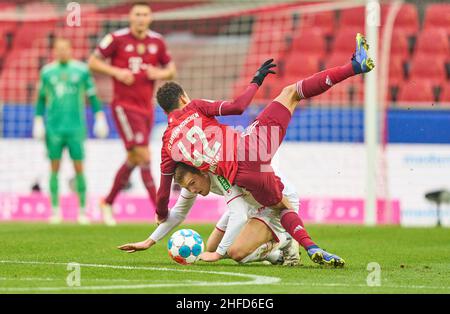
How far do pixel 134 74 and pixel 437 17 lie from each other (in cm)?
646

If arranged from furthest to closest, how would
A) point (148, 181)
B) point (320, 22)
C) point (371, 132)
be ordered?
point (320, 22), point (371, 132), point (148, 181)

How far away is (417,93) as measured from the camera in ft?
56.3

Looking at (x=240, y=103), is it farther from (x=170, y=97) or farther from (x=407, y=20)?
(x=407, y=20)

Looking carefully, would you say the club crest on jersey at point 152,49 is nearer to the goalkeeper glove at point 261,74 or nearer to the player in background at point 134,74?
the player in background at point 134,74

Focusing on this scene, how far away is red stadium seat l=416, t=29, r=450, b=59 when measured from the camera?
58.3 feet

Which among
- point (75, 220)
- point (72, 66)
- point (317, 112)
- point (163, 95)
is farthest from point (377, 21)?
point (163, 95)

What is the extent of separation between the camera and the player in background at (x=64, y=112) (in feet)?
48.2

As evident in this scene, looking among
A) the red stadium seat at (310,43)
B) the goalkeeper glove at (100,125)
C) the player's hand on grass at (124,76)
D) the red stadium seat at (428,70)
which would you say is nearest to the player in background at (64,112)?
the goalkeeper glove at (100,125)

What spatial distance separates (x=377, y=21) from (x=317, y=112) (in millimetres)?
1992

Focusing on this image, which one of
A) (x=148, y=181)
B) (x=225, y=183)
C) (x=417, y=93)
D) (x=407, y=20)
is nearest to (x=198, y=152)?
(x=225, y=183)

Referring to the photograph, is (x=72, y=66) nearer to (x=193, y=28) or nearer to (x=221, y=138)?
(x=193, y=28)

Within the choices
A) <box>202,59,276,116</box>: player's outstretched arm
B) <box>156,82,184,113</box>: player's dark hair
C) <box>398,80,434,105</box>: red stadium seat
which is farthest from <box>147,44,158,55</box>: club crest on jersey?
<box>202,59,276,116</box>: player's outstretched arm

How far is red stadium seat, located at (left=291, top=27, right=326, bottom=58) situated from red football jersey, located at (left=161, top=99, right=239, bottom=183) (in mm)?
10135

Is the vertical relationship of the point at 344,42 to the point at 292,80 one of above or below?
above
